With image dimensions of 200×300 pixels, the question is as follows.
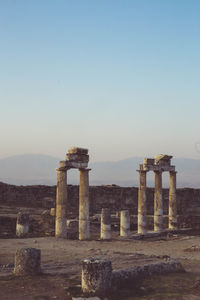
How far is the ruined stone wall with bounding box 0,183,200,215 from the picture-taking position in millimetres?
35531

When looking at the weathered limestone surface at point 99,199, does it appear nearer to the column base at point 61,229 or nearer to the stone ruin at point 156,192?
the stone ruin at point 156,192

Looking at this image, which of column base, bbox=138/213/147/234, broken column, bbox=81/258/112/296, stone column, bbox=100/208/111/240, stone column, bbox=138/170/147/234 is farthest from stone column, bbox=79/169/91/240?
broken column, bbox=81/258/112/296

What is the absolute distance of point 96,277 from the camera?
9078 mm

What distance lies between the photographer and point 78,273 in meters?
11.1

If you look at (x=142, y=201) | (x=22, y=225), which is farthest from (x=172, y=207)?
(x=22, y=225)

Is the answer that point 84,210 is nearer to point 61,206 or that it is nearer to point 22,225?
point 61,206

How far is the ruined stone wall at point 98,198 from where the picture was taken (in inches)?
1399

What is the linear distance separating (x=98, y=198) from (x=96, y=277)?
29757mm

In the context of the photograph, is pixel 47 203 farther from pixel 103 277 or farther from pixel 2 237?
pixel 103 277

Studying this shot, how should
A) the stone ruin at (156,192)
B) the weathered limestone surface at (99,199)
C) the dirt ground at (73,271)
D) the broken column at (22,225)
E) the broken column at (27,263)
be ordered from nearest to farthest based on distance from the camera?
the dirt ground at (73,271) → the broken column at (27,263) → the broken column at (22,225) → the stone ruin at (156,192) → the weathered limestone surface at (99,199)

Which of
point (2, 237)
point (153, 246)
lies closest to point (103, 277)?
point (153, 246)

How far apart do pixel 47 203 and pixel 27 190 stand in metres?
2.14

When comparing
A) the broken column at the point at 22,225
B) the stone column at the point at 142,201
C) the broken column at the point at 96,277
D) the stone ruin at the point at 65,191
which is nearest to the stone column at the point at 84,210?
the stone ruin at the point at 65,191

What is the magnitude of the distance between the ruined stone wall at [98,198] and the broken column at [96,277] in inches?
989
